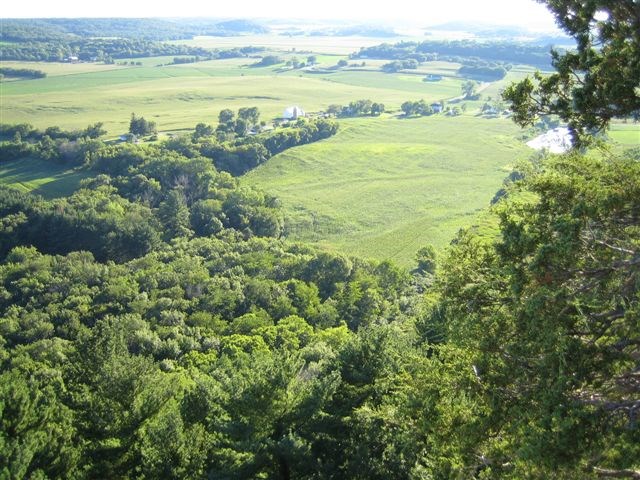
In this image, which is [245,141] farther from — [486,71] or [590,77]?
[486,71]

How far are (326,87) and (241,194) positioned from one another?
10982 centimetres

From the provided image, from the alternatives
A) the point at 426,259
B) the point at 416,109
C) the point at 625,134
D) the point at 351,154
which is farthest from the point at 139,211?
the point at 416,109

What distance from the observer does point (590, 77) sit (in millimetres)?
14188

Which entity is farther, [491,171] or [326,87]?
[326,87]

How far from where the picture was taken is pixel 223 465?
20344mm

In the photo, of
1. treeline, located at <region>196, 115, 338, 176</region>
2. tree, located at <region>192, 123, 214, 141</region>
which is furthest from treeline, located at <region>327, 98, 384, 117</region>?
tree, located at <region>192, 123, 214, 141</region>

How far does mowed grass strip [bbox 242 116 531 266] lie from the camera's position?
7900cm

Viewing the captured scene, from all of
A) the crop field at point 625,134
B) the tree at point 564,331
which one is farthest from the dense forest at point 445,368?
the crop field at point 625,134

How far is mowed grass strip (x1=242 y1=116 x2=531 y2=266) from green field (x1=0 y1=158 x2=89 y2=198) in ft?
95.6

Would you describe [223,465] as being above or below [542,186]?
below

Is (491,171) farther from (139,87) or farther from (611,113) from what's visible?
(139,87)

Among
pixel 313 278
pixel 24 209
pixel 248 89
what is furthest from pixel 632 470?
pixel 248 89

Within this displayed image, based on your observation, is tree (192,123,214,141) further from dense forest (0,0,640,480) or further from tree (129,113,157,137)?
dense forest (0,0,640,480)

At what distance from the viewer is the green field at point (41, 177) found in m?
88.8
